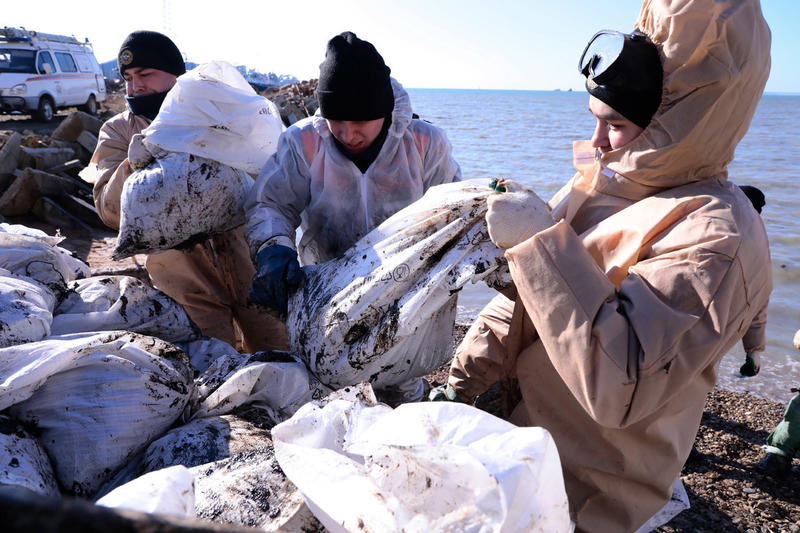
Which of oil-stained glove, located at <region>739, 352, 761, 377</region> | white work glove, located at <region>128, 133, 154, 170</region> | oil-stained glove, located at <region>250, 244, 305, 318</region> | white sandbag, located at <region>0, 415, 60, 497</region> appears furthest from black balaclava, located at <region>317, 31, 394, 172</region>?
oil-stained glove, located at <region>739, 352, 761, 377</region>

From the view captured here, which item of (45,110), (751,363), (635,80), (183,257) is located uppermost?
(635,80)

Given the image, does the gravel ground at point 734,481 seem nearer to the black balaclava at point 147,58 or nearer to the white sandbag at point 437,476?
the white sandbag at point 437,476

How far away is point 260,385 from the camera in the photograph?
1805 millimetres

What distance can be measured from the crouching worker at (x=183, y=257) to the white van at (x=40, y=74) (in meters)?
14.2

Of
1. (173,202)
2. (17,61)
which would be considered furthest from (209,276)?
(17,61)

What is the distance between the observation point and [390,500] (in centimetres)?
109

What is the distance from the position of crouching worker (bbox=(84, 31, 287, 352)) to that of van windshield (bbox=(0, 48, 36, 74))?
14.6 m

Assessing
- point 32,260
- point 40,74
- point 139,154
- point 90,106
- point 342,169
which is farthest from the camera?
point 90,106

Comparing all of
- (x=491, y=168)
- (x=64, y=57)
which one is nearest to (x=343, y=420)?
(x=491, y=168)

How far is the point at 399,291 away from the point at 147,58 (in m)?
1.91

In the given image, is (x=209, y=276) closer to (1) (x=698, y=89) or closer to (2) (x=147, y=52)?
(2) (x=147, y=52)

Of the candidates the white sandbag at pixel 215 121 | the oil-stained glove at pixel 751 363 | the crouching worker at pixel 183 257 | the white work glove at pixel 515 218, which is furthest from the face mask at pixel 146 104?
the oil-stained glove at pixel 751 363

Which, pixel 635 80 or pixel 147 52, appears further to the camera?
pixel 147 52

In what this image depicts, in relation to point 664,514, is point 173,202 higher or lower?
higher
